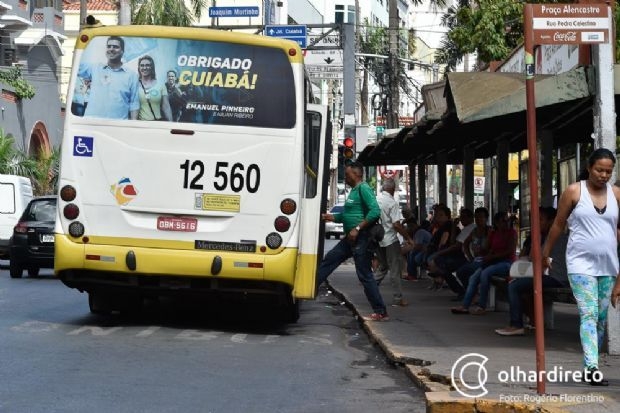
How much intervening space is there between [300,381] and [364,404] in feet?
4.12

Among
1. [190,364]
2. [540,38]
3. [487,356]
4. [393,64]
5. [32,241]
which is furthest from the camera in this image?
[393,64]

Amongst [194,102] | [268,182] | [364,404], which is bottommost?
[364,404]

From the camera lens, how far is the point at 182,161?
1389 cm

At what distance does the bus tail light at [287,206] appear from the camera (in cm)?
1391

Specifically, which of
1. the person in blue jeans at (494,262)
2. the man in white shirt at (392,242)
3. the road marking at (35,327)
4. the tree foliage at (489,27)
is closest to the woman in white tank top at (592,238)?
the person in blue jeans at (494,262)

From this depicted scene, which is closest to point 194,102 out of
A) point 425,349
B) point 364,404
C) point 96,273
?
point 96,273

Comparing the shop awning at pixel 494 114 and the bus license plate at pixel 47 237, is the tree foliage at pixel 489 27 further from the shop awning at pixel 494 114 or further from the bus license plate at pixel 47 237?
the bus license plate at pixel 47 237

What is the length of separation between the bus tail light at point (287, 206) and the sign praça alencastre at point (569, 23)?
4.24 meters

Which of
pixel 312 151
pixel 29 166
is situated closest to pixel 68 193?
pixel 312 151

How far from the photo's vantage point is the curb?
830 cm

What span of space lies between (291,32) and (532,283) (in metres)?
27.9

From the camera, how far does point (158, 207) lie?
13883 millimetres

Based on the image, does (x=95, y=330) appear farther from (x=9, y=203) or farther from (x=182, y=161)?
(x=9, y=203)

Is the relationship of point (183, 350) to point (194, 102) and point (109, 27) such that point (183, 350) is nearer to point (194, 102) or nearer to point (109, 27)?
point (194, 102)
